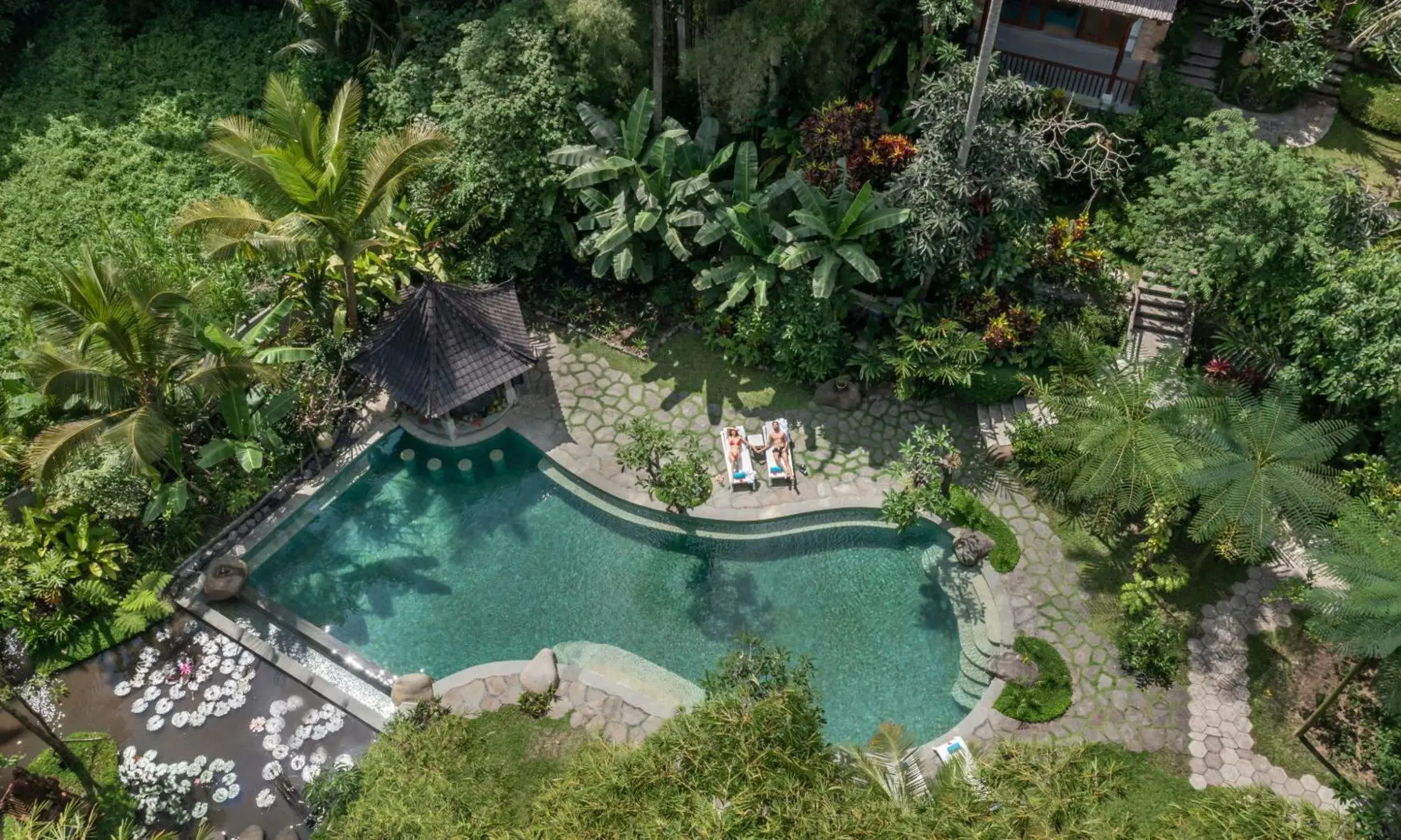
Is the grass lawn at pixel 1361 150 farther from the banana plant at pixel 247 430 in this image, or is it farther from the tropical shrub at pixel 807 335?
the banana plant at pixel 247 430

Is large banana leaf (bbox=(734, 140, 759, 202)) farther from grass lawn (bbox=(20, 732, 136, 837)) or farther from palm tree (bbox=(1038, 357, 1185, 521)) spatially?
grass lawn (bbox=(20, 732, 136, 837))

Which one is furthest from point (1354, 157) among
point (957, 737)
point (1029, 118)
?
point (957, 737)

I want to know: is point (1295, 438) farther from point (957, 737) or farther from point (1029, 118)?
point (1029, 118)

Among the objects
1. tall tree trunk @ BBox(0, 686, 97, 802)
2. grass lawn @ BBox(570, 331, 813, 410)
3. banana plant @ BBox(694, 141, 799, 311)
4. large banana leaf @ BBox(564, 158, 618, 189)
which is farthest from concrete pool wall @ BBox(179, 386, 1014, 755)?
large banana leaf @ BBox(564, 158, 618, 189)

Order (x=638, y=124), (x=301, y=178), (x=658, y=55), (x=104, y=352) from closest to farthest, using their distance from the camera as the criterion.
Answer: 1. (x=104, y=352)
2. (x=301, y=178)
3. (x=638, y=124)
4. (x=658, y=55)

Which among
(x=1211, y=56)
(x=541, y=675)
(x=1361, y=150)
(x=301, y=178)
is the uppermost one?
(x=1211, y=56)

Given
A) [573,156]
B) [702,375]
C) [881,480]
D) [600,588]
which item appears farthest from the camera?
[702,375]

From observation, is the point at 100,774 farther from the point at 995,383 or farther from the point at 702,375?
the point at 995,383

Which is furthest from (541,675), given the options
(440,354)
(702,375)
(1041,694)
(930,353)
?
(930,353)
